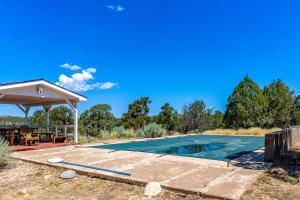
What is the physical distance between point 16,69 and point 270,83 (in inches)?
993

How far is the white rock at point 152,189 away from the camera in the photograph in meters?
4.29

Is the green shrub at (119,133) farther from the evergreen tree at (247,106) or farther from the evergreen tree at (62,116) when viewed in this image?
the evergreen tree at (247,106)

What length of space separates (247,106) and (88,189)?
20.6 metres

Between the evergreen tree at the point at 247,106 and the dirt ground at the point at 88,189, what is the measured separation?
18397 mm

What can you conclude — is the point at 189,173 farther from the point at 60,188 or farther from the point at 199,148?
the point at 199,148

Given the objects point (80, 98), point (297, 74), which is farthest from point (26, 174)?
point (297, 74)

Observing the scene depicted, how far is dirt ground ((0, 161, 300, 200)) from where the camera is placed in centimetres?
423

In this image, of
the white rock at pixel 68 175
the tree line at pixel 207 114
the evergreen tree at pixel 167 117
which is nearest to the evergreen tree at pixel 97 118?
the tree line at pixel 207 114

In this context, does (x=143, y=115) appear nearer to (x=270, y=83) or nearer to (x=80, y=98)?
(x=80, y=98)

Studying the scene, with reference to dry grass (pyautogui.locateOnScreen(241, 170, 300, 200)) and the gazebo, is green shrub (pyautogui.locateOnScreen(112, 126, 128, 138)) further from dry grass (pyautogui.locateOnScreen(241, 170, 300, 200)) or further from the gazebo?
dry grass (pyautogui.locateOnScreen(241, 170, 300, 200))

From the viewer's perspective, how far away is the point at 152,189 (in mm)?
4398

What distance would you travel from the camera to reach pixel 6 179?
553 centimetres

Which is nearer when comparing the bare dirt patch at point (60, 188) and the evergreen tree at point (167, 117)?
the bare dirt patch at point (60, 188)

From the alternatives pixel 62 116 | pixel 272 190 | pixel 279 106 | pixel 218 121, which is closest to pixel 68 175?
pixel 272 190
